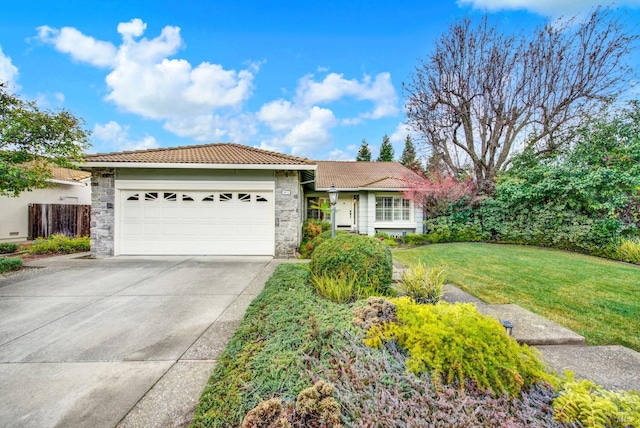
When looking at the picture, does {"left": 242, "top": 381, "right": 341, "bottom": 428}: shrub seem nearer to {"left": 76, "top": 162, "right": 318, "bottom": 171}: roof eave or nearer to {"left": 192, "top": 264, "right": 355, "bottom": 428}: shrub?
{"left": 192, "top": 264, "right": 355, "bottom": 428}: shrub

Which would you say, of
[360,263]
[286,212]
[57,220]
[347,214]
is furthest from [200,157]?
[57,220]

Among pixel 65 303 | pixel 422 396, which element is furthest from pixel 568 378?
pixel 65 303

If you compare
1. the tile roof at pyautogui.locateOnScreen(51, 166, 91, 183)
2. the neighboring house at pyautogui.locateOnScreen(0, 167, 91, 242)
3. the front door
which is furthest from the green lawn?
the tile roof at pyautogui.locateOnScreen(51, 166, 91, 183)

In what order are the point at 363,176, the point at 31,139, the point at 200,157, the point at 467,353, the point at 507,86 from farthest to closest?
the point at 363,176
the point at 507,86
the point at 200,157
the point at 31,139
the point at 467,353

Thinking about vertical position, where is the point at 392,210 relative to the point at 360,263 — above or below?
above

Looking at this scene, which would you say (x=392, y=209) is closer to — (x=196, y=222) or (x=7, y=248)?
(x=196, y=222)

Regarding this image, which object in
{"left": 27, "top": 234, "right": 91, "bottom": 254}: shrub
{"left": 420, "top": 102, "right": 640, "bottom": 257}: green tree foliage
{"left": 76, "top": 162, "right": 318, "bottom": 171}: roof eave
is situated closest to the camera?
{"left": 76, "top": 162, "right": 318, "bottom": 171}: roof eave

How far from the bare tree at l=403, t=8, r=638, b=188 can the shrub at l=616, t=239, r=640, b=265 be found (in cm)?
626

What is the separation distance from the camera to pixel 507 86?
1488 cm

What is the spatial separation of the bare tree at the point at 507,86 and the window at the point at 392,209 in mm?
3712

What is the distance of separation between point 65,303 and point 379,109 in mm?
17877

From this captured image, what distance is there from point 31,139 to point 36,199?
30.2ft

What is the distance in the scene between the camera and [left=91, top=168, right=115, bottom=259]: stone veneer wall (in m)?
8.80

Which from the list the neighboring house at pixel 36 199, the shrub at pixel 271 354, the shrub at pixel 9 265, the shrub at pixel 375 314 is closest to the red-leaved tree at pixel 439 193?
the shrub at pixel 271 354
